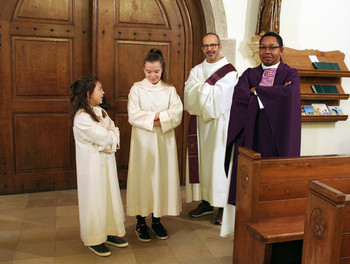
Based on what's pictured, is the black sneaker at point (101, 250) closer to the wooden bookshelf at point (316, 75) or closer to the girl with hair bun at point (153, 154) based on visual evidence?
the girl with hair bun at point (153, 154)

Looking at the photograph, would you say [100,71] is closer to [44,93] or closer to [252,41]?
[44,93]

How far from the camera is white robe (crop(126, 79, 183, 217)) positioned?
3.24m

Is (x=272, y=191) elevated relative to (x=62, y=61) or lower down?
lower down

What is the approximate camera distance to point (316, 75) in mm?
4793

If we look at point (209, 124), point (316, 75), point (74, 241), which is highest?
point (316, 75)

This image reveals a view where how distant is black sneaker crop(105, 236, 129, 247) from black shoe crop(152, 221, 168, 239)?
1.02 ft

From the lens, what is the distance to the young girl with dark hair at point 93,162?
285 centimetres

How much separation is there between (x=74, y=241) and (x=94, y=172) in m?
0.79

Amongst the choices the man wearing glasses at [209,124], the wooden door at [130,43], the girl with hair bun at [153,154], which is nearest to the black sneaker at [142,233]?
the girl with hair bun at [153,154]

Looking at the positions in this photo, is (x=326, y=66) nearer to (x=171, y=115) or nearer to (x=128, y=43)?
(x=128, y=43)

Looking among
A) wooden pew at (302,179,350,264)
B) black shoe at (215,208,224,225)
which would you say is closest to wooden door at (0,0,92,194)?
black shoe at (215,208,224,225)

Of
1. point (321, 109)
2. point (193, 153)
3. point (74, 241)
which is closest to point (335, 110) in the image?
point (321, 109)

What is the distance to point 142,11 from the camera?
4.51 m

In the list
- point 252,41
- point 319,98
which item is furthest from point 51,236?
point 319,98
